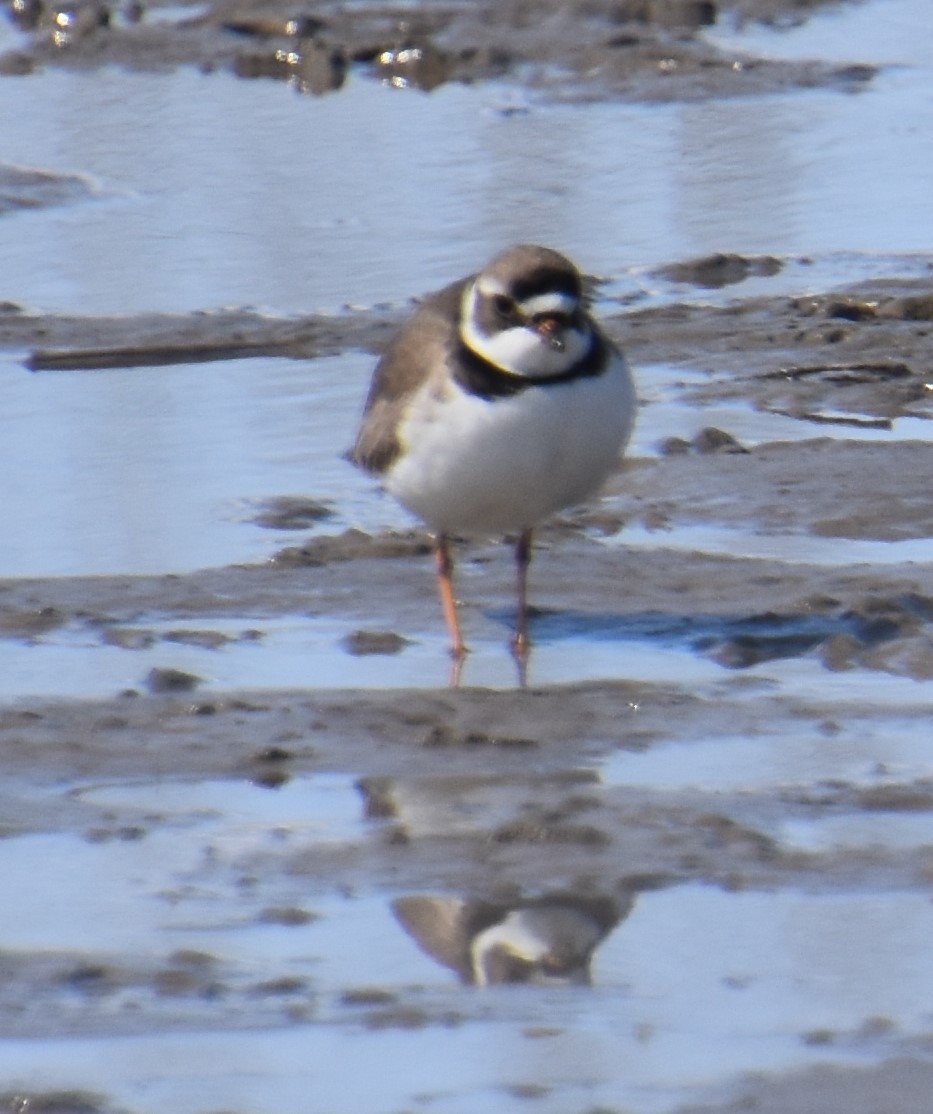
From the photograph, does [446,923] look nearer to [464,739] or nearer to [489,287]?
[464,739]

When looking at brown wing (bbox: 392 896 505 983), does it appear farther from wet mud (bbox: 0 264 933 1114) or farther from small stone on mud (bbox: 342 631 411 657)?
small stone on mud (bbox: 342 631 411 657)

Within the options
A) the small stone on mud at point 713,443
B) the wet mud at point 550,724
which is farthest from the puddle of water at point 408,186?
the wet mud at point 550,724

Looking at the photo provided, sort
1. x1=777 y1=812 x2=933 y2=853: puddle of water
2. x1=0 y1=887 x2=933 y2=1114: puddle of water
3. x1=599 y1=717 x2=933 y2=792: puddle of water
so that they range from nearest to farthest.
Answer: x1=0 y1=887 x2=933 y2=1114: puddle of water
x1=777 y1=812 x2=933 y2=853: puddle of water
x1=599 y1=717 x2=933 y2=792: puddle of water

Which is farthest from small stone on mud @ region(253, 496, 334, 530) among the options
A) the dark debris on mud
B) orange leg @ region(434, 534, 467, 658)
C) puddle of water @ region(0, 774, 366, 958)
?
the dark debris on mud

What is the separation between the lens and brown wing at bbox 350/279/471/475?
19.6 ft

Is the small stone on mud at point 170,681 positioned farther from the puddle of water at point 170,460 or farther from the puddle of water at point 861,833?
the puddle of water at point 861,833

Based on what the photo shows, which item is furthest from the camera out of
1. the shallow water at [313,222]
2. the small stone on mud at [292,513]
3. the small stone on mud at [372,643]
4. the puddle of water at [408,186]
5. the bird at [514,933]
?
the puddle of water at [408,186]

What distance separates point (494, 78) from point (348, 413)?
5.95 m

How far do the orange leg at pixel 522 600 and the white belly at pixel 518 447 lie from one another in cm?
15

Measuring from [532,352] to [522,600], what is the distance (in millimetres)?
622

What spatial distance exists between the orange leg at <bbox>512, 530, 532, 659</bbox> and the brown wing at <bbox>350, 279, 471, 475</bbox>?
1.16 ft

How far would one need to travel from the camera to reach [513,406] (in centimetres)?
573

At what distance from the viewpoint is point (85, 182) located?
11180mm

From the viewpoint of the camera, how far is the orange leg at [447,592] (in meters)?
6.00
